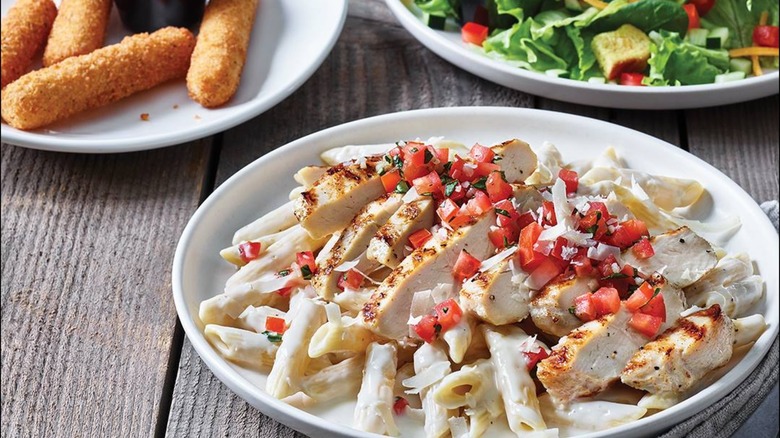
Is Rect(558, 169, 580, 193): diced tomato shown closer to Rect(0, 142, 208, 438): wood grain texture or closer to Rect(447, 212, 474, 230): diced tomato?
Rect(447, 212, 474, 230): diced tomato

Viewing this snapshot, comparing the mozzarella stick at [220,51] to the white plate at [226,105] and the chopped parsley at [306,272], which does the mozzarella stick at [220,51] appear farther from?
the chopped parsley at [306,272]

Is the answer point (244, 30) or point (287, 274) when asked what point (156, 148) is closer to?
point (244, 30)

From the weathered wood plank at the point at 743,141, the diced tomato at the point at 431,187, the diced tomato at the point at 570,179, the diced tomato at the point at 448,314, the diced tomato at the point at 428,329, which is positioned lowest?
the weathered wood plank at the point at 743,141

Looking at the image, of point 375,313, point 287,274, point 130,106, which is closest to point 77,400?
point 287,274

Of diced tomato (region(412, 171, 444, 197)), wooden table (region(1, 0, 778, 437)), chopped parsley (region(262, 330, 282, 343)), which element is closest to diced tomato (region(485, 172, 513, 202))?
diced tomato (region(412, 171, 444, 197))

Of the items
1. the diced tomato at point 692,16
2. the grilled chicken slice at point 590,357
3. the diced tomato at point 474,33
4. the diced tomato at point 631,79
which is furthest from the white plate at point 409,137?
the diced tomato at point 692,16

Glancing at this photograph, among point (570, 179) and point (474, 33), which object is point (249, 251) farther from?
point (474, 33)

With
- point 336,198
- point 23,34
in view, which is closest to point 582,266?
point 336,198
